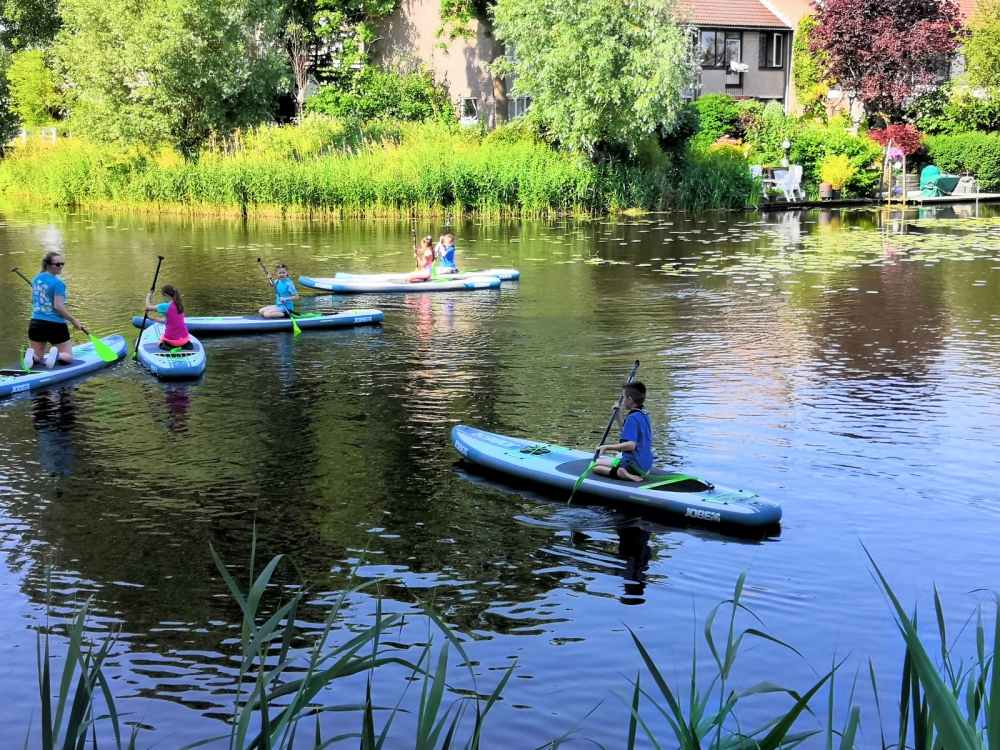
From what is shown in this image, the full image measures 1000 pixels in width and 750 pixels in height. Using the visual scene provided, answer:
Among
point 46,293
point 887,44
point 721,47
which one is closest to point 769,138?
point 887,44

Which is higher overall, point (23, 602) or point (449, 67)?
point (449, 67)

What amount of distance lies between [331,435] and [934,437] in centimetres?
549

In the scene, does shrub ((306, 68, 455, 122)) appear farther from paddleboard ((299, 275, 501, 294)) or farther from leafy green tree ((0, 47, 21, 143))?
paddleboard ((299, 275, 501, 294))

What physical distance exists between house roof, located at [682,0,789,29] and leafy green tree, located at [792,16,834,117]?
1.77 meters

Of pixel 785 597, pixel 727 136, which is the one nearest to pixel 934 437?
pixel 785 597

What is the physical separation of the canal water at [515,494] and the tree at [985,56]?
2328 centimetres

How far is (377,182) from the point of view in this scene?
3155cm

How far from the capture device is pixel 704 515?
8.30 m

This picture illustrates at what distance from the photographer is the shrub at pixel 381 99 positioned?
128 feet

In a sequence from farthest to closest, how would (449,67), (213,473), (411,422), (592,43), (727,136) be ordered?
(449,67) → (727,136) → (592,43) → (411,422) → (213,473)

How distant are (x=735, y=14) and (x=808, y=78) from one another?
5.02 metres

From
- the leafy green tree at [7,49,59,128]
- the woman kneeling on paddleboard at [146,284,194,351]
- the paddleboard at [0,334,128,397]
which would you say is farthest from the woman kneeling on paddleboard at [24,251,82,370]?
the leafy green tree at [7,49,59,128]

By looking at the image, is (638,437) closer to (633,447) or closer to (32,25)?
(633,447)

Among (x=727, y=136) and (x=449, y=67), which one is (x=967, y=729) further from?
(x=449, y=67)
